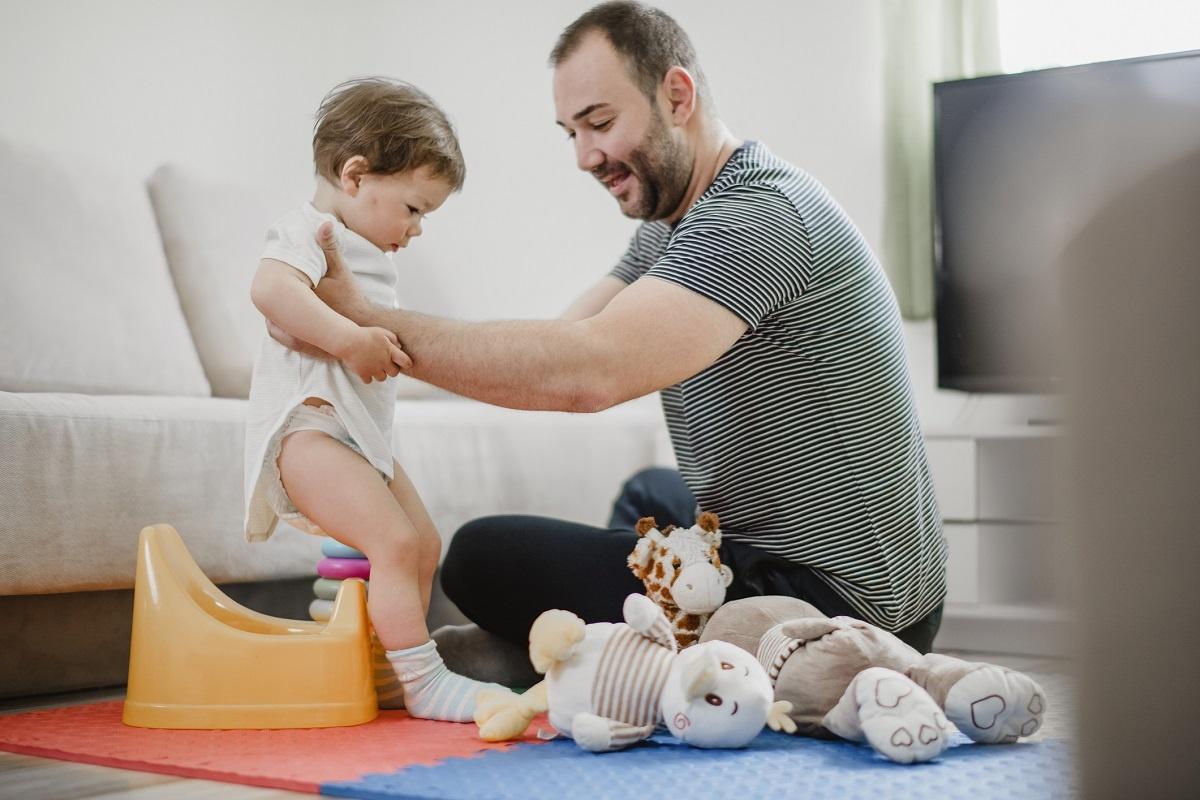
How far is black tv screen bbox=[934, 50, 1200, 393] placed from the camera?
2340 millimetres

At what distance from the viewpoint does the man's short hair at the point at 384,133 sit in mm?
1289

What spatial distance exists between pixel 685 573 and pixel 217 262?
1218mm

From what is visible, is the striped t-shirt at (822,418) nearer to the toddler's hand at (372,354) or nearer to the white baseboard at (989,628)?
the toddler's hand at (372,354)

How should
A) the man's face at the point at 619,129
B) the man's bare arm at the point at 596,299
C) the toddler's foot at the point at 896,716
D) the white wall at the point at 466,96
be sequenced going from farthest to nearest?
the white wall at the point at 466,96 < the man's bare arm at the point at 596,299 < the man's face at the point at 619,129 < the toddler's foot at the point at 896,716

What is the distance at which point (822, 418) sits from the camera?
1.32 m

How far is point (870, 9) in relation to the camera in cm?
276

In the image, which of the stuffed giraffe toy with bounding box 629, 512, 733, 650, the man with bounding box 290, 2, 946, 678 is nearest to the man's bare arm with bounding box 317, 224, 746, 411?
the man with bounding box 290, 2, 946, 678

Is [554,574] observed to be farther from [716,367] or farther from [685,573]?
[716,367]

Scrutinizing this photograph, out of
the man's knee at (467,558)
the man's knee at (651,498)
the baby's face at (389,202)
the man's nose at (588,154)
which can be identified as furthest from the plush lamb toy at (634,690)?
the man's knee at (651,498)

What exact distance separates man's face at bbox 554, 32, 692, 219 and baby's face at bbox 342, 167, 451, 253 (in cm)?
22

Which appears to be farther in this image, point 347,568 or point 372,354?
point 347,568

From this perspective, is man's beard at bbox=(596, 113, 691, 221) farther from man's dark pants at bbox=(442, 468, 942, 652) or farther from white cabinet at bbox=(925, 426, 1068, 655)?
white cabinet at bbox=(925, 426, 1068, 655)

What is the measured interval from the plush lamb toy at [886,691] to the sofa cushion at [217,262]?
1203mm

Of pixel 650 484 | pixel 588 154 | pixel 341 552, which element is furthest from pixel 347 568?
pixel 650 484
